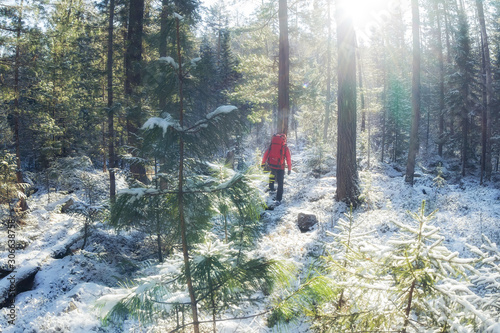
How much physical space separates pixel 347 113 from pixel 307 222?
357 cm

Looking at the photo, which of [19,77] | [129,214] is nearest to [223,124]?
[129,214]

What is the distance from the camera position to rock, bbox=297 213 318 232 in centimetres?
774

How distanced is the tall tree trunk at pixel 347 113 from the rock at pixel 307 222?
1.41m

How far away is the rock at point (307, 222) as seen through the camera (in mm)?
7741

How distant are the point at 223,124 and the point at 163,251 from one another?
524 centimetres

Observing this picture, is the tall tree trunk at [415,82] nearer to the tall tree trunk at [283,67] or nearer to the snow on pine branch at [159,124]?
the tall tree trunk at [283,67]

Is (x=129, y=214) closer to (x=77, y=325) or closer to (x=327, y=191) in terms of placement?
(x=77, y=325)

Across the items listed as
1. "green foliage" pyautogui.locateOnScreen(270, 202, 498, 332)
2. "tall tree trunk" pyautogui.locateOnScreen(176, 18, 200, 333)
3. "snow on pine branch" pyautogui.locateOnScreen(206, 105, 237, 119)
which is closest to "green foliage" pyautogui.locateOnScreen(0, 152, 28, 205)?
"tall tree trunk" pyautogui.locateOnScreen(176, 18, 200, 333)

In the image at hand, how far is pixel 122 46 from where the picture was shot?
37.5 ft

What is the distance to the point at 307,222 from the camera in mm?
7766

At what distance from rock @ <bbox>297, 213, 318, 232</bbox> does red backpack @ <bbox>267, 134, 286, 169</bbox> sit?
7.49ft

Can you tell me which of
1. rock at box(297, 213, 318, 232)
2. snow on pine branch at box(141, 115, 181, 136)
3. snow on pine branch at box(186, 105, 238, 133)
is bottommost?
rock at box(297, 213, 318, 232)

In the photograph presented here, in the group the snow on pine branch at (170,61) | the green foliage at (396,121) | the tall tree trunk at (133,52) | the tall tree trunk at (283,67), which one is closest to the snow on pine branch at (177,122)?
the snow on pine branch at (170,61)

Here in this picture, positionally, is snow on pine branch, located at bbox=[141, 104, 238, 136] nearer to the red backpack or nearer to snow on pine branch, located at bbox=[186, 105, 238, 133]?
snow on pine branch, located at bbox=[186, 105, 238, 133]
